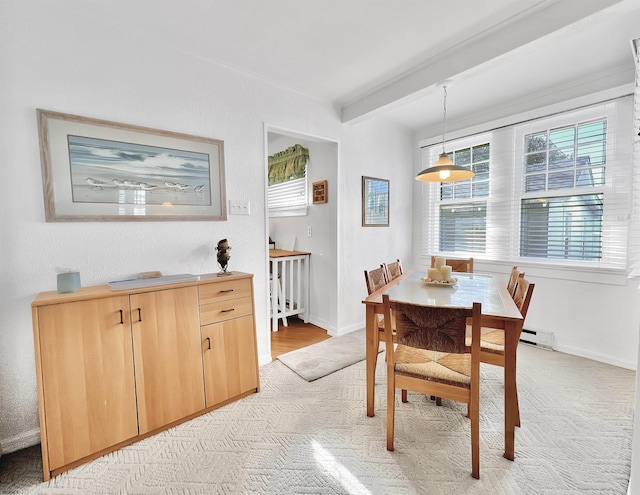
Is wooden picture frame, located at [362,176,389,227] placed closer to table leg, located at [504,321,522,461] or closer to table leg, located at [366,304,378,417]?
table leg, located at [366,304,378,417]

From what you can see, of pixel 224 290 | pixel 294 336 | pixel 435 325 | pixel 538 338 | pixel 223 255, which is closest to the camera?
pixel 435 325

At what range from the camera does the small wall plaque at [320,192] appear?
3.32m

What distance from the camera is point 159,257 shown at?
207 cm

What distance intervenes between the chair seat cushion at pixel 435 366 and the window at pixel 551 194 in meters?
1.79

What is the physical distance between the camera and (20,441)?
1.64 metres

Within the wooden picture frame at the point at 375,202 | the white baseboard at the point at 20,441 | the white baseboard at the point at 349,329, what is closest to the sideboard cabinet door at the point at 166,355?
the white baseboard at the point at 20,441

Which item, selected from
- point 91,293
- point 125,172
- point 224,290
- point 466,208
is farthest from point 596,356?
point 125,172

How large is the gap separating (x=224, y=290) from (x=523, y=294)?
1934 millimetres

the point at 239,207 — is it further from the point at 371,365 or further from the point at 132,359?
the point at 371,365

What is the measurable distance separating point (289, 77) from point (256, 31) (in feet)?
1.98

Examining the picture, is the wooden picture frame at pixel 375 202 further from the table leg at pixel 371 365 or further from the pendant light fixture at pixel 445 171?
the table leg at pixel 371 365

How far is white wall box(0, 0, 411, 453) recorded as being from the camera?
1588 mm

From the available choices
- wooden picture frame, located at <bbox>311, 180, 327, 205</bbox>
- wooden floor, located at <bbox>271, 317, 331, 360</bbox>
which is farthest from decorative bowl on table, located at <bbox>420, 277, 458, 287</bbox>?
wooden picture frame, located at <bbox>311, 180, 327, 205</bbox>

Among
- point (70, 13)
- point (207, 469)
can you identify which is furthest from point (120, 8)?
point (207, 469)
